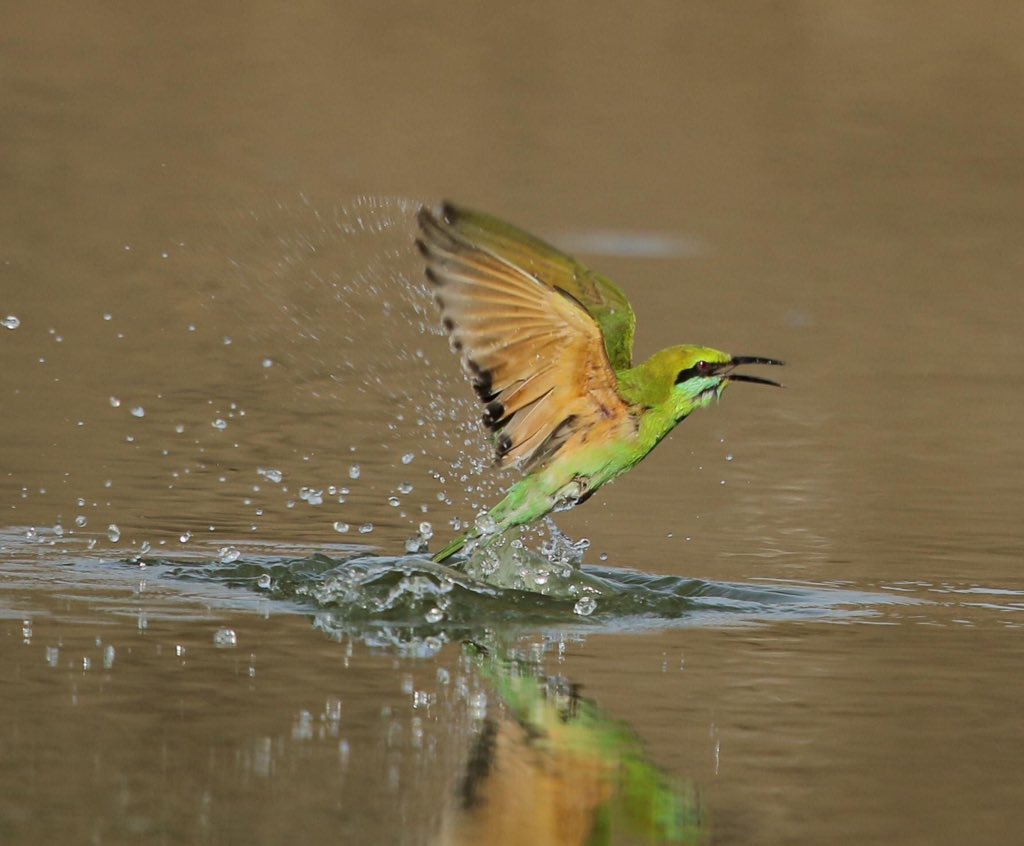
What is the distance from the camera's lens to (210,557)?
7.28 metres

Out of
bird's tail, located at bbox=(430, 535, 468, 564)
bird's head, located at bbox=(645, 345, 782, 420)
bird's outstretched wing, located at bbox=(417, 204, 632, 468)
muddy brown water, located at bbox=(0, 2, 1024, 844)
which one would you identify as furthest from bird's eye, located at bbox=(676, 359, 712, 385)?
bird's tail, located at bbox=(430, 535, 468, 564)

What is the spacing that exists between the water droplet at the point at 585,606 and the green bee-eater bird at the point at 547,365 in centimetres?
36

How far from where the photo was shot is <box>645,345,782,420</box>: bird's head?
6.92m

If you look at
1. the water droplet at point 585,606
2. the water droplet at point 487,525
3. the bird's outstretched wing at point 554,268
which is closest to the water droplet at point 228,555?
the water droplet at point 487,525

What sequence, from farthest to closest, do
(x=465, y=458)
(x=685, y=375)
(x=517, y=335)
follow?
1. (x=465, y=458)
2. (x=685, y=375)
3. (x=517, y=335)

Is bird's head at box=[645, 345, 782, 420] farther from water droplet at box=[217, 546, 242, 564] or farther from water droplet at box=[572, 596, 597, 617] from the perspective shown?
water droplet at box=[217, 546, 242, 564]

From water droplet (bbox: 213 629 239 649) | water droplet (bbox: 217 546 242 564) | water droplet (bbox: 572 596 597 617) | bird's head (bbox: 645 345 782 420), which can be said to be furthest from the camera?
water droplet (bbox: 217 546 242 564)

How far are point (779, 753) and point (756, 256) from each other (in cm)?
888

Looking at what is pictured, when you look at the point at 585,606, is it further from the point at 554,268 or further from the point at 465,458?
the point at 465,458

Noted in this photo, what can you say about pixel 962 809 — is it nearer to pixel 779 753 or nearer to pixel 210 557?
pixel 779 753

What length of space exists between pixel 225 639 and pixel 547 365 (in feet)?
4.24

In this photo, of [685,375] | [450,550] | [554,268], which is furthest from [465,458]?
[685,375]

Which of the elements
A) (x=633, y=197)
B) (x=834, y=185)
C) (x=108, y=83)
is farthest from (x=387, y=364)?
(x=108, y=83)

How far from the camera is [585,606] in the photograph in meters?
6.81
